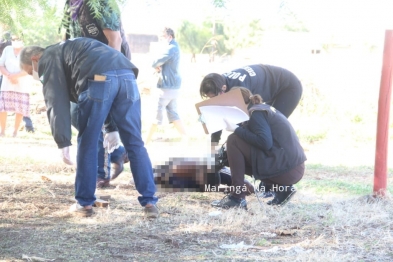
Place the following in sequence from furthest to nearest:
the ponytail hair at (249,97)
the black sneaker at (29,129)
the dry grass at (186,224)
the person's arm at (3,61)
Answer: the black sneaker at (29,129) < the person's arm at (3,61) < the ponytail hair at (249,97) < the dry grass at (186,224)

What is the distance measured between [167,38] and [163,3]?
6.09 m

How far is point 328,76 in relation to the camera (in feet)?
46.1

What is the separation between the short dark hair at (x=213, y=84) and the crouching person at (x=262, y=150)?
8.6 inches

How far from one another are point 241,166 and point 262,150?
0.24 metres

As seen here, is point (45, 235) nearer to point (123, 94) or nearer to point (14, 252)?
point (14, 252)

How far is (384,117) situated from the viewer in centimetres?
547

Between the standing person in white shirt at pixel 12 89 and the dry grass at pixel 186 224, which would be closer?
the dry grass at pixel 186 224

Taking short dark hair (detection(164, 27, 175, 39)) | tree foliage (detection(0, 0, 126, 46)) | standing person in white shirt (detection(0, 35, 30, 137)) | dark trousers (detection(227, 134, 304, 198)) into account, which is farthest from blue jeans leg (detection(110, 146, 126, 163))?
standing person in white shirt (detection(0, 35, 30, 137))

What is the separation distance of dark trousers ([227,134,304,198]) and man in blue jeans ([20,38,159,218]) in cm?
79

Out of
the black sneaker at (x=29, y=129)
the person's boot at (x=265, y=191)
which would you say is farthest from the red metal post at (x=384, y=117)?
the black sneaker at (x=29, y=129)

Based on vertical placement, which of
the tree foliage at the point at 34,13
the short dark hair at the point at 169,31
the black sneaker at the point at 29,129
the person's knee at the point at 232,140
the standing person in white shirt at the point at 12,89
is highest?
the tree foliage at the point at 34,13

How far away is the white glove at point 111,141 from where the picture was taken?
5.55m

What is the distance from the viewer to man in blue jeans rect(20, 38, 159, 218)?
4.48 meters

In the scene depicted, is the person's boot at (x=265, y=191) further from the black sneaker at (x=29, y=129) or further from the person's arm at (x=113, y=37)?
the black sneaker at (x=29, y=129)
